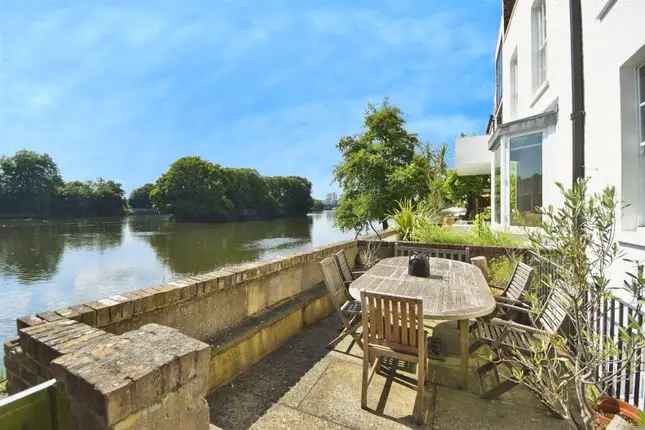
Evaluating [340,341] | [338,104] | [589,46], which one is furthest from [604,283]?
[338,104]

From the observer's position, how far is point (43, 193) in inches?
2376

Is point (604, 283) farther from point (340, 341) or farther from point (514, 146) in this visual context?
point (514, 146)

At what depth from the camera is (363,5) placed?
843 cm

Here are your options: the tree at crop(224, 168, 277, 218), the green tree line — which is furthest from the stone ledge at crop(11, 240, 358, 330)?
the tree at crop(224, 168, 277, 218)

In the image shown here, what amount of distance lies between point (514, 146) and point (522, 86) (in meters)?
1.92

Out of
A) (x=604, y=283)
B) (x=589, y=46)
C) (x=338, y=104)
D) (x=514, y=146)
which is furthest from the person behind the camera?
(x=338, y=104)

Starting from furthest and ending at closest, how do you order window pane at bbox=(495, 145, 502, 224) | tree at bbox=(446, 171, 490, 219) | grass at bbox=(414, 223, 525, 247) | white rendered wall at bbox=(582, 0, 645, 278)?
tree at bbox=(446, 171, 490, 219)
window pane at bbox=(495, 145, 502, 224)
grass at bbox=(414, 223, 525, 247)
white rendered wall at bbox=(582, 0, 645, 278)

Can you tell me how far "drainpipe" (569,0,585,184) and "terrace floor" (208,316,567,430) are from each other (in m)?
3.47

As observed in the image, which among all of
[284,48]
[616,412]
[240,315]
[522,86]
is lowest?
[616,412]

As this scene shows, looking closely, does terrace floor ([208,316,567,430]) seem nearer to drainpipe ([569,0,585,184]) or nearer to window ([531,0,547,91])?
drainpipe ([569,0,585,184])

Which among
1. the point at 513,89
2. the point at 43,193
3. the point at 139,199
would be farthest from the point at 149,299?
the point at 139,199

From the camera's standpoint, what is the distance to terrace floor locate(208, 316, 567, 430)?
2156mm

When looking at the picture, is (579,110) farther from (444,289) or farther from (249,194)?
(249,194)

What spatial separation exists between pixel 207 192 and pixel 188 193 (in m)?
3.27
